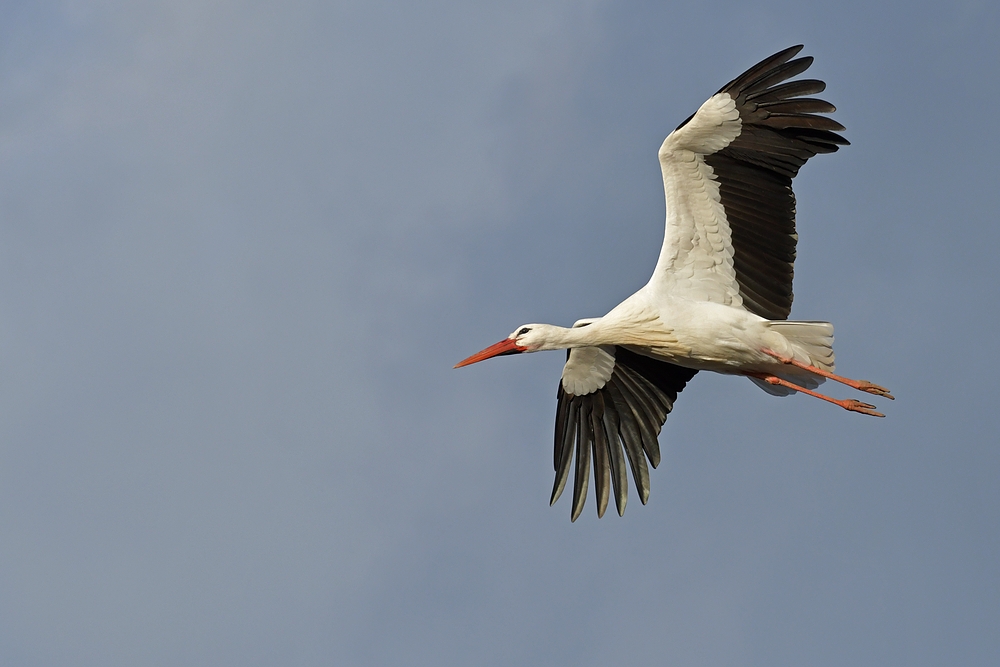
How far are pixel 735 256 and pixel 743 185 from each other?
25.0 inches

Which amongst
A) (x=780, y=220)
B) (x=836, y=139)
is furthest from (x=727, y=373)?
(x=836, y=139)

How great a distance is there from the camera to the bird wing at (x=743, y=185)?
11.3m

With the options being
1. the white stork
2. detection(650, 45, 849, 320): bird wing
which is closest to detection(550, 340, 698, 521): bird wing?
the white stork

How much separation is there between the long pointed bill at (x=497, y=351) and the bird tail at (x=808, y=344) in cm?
225

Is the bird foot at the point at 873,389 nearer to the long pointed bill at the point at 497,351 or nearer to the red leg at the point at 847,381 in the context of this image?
the red leg at the point at 847,381

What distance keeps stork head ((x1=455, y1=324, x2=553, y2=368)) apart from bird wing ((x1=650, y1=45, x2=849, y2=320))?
1.10m

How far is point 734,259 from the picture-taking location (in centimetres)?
1181

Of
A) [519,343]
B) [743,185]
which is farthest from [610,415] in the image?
[743,185]

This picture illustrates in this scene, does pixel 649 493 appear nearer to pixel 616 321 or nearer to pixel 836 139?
pixel 616 321

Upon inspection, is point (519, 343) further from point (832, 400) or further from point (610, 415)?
point (832, 400)

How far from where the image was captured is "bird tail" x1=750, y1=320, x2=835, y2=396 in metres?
11.5

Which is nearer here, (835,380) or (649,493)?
(835,380)

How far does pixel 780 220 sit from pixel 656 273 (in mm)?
1116

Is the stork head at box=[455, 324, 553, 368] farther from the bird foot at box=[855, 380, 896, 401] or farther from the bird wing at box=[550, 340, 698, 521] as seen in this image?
the bird foot at box=[855, 380, 896, 401]
